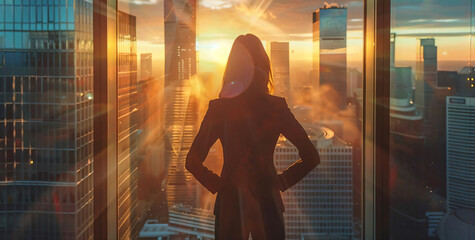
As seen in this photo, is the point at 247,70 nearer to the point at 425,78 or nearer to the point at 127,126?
the point at 127,126

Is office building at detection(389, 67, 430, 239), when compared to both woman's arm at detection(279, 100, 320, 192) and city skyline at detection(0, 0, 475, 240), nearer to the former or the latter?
city skyline at detection(0, 0, 475, 240)

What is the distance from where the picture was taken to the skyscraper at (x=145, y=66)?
1769mm

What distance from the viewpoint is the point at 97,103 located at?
59.4 inches

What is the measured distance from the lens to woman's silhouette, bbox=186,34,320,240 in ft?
4.15

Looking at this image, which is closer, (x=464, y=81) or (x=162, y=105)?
(x=162, y=105)

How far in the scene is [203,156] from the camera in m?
1.28

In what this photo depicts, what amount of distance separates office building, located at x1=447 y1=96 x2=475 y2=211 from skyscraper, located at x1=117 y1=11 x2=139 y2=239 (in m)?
1.85

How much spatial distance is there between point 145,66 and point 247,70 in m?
0.71

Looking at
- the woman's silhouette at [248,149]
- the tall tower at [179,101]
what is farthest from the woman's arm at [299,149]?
the tall tower at [179,101]

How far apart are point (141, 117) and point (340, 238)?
1.30 metres

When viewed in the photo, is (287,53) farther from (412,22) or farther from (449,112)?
(449,112)

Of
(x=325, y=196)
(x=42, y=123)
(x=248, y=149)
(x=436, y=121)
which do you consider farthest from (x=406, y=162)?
(x=42, y=123)

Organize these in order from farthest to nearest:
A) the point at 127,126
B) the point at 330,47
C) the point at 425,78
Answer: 1. the point at 425,78
2. the point at 330,47
3. the point at 127,126

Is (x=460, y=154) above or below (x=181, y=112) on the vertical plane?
below
